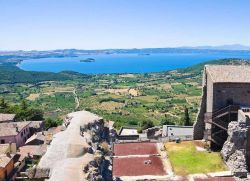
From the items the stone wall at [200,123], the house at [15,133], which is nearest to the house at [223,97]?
the stone wall at [200,123]

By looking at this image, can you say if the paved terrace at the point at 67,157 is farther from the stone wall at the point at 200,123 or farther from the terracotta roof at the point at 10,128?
the terracotta roof at the point at 10,128

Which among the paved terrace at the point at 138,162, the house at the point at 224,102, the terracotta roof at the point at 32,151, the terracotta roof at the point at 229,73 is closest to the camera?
the paved terrace at the point at 138,162

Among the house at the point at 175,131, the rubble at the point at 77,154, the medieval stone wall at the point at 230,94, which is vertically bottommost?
the house at the point at 175,131

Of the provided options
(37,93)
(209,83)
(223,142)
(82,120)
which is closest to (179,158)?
(223,142)

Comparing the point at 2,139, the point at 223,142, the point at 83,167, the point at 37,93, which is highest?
the point at 83,167

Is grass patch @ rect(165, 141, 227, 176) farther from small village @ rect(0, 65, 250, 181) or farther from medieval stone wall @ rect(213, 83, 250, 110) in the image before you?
medieval stone wall @ rect(213, 83, 250, 110)

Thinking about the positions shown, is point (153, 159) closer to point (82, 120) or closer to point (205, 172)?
point (205, 172)

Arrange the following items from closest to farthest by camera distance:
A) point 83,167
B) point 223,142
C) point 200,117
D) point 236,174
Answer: point 83,167, point 236,174, point 223,142, point 200,117

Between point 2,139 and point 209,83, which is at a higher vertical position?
point 209,83
